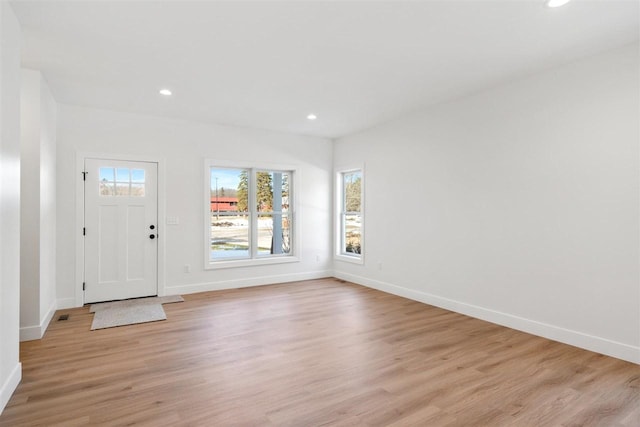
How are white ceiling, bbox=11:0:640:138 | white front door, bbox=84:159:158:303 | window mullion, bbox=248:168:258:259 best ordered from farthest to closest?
window mullion, bbox=248:168:258:259
white front door, bbox=84:159:158:303
white ceiling, bbox=11:0:640:138

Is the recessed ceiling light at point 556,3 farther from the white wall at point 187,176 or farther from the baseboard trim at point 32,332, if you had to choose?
the baseboard trim at point 32,332

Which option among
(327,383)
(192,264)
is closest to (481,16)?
(327,383)

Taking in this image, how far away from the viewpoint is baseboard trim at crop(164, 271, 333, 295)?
213 inches

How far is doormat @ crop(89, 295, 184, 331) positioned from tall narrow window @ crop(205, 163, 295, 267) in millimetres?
1011

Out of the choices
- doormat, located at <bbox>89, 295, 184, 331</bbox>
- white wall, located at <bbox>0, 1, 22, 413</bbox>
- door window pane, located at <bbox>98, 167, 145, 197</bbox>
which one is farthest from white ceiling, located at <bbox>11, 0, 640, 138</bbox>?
doormat, located at <bbox>89, 295, 184, 331</bbox>

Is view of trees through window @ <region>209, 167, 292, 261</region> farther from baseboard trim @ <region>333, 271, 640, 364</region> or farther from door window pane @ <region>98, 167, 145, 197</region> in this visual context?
baseboard trim @ <region>333, 271, 640, 364</region>

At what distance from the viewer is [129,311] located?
446 centimetres

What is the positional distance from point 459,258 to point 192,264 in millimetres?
3859

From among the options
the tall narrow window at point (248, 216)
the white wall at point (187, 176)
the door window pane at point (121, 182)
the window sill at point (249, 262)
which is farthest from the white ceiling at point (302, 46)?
the window sill at point (249, 262)

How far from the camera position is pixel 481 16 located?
8.52 feet

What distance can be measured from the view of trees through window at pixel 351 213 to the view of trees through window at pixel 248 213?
1052mm

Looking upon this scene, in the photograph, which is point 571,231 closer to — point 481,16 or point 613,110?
point 613,110

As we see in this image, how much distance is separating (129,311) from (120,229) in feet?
4.00

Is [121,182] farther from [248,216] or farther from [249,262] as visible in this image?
[249,262]
